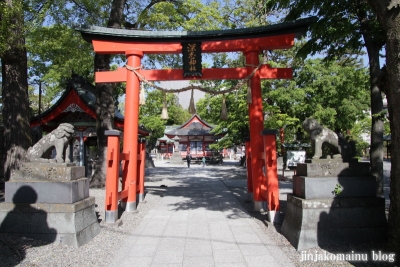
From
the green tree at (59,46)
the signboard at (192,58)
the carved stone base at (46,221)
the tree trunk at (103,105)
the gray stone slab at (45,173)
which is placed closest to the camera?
the carved stone base at (46,221)

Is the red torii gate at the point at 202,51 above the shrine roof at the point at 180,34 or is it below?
below

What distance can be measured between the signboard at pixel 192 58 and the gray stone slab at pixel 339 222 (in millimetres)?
4488

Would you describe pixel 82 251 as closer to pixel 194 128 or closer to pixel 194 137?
pixel 194 128

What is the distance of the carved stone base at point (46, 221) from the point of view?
4.76m

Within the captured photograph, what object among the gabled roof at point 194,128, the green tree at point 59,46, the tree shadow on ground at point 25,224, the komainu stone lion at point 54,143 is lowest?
the tree shadow on ground at point 25,224

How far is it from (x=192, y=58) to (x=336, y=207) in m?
5.09

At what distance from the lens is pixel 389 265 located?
391 cm

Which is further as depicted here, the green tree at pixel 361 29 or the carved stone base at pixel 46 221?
the green tree at pixel 361 29

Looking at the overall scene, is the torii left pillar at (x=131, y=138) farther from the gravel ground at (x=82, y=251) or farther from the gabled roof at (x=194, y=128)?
the gabled roof at (x=194, y=128)

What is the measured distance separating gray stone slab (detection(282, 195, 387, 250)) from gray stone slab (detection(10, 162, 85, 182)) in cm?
396

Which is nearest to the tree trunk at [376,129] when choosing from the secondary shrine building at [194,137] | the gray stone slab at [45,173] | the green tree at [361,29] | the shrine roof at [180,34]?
the green tree at [361,29]

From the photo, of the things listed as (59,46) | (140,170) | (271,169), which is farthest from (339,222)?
(59,46)

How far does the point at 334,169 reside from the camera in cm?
502

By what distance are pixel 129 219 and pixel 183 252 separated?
2.69 m
